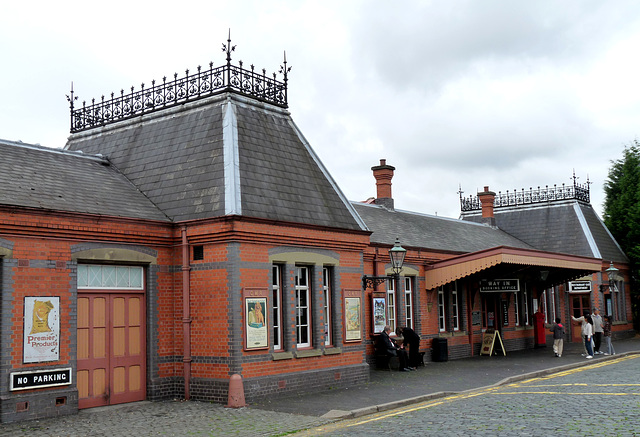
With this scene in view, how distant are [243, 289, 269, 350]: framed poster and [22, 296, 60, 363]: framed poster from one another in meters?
3.60

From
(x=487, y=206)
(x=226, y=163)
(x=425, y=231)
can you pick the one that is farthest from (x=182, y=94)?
(x=487, y=206)

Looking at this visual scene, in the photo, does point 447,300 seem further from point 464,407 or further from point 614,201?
point 614,201

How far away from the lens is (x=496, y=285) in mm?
24859

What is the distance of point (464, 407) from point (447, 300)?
11.8m

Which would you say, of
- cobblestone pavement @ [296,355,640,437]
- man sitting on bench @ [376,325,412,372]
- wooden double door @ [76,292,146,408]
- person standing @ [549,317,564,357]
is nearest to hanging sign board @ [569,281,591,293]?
person standing @ [549,317,564,357]

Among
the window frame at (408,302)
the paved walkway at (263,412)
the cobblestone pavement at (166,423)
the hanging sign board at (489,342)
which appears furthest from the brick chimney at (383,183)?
the cobblestone pavement at (166,423)

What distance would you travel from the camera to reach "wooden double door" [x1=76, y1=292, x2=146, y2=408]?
1345 centimetres

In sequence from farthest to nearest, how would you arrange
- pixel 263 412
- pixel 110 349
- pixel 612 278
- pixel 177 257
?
pixel 612 278 → pixel 177 257 → pixel 110 349 → pixel 263 412

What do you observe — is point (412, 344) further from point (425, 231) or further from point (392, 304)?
point (425, 231)

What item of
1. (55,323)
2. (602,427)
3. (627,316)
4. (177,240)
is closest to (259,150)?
(177,240)

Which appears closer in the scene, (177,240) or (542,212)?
(177,240)

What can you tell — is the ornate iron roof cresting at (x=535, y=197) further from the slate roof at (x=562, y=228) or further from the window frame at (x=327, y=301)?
the window frame at (x=327, y=301)

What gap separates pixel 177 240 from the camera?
49.2ft

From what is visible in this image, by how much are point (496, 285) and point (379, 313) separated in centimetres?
616
